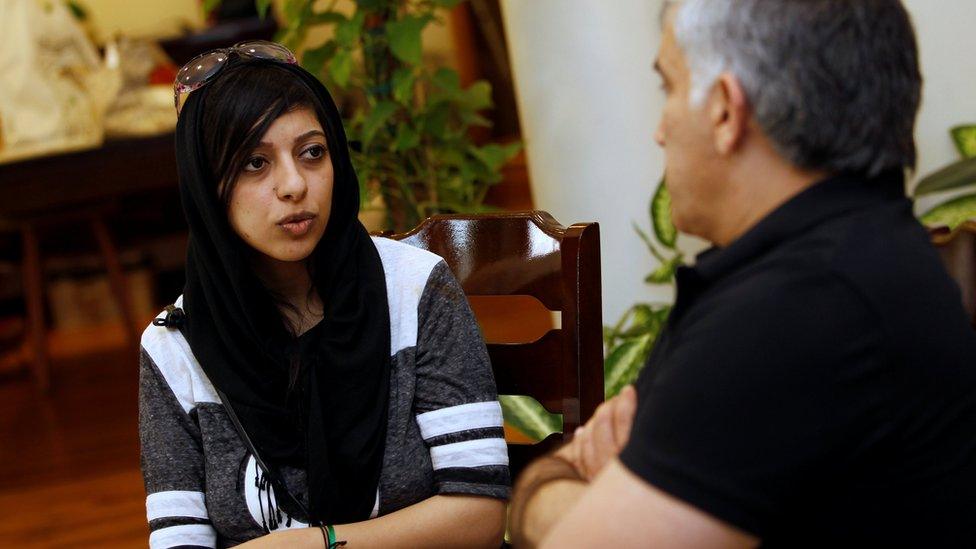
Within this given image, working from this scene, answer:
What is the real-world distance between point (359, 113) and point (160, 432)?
5.69 ft

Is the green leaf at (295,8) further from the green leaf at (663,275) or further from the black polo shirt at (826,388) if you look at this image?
the black polo shirt at (826,388)

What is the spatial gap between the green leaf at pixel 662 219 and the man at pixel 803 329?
1.63 meters

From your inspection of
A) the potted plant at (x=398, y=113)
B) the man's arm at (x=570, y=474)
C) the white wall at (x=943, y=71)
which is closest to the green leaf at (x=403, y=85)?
the potted plant at (x=398, y=113)

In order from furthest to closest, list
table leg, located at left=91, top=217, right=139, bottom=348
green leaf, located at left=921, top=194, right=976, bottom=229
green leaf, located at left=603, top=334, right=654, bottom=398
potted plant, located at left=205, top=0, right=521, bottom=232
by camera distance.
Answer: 1. table leg, located at left=91, top=217, right=139, bottom=348
2. potted plant, located at left=205, top=0, right=521, bottom=232
3. green leaf, located at left=603, top=334, right=654, bottom=398
4. green leaf, located at left=921, top=194, right=976, bottom=229

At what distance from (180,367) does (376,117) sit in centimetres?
148

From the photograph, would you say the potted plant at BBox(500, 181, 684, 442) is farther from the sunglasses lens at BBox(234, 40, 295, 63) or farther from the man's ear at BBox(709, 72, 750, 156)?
the man's ear at BBox(709, 72, 750, 156)

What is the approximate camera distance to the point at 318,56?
9.40 feet

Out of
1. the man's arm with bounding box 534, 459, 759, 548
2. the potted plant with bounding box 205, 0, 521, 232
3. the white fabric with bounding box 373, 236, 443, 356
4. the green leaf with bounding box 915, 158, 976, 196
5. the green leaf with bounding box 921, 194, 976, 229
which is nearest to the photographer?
the man's arm with bounding box 534, 459, 759, 548

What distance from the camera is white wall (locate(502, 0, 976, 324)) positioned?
2697 millimetres

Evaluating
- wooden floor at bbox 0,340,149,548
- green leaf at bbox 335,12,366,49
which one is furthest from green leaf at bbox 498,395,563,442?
wooden floor at bbox 0,340,149,548

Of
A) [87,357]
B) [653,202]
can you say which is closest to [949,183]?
[653,202]

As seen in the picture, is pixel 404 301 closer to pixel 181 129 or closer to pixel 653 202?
pixel 181 129

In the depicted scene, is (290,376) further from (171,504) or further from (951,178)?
(951,178)

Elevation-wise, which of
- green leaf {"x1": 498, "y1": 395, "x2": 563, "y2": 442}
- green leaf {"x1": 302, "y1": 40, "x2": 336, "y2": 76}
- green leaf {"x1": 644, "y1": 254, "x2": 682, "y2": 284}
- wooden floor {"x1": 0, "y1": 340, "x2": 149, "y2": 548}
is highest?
green leaf {"x1": 302, "y1": 40, "x2": 336, "y2": 76}
